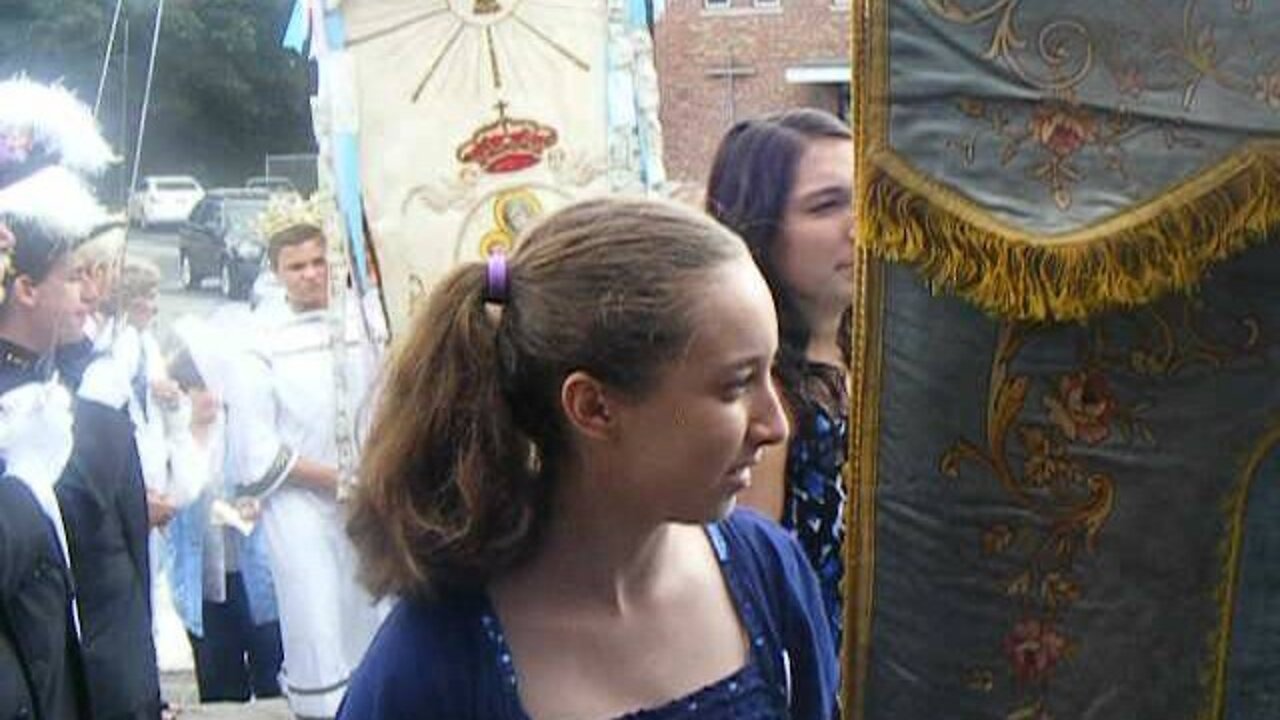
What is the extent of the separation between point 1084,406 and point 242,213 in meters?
13.3

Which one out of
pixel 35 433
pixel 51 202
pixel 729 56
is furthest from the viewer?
pixel 729 56

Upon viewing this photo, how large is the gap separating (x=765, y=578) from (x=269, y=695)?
12.1ft

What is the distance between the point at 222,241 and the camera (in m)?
14.1

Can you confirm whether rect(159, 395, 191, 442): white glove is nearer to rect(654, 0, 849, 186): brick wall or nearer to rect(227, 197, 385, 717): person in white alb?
rect(227, 197, 385, 717): person in white alb

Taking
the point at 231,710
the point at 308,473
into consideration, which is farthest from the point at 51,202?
the point at 231,710

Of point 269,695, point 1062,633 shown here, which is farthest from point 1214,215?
point 269,695

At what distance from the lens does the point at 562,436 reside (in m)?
1.47

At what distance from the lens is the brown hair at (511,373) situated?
142 cm

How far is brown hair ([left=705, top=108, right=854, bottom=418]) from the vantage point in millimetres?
2203

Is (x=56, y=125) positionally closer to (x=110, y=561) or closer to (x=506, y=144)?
(x=110, y=561)

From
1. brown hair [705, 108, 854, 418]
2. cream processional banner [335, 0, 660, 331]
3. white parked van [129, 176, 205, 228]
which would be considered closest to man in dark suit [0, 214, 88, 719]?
cream processional banner [335, 0, 660, 331]

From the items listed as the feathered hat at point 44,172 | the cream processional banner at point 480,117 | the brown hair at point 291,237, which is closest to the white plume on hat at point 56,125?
the feathered hat at point 44,172

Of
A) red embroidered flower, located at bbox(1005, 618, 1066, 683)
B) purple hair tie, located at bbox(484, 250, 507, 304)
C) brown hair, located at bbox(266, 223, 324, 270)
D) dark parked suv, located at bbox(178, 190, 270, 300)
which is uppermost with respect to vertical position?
purple hair tie, located at bbox(484, 250, 507, 304)

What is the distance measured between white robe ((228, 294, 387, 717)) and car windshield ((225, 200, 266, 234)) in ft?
28.6
